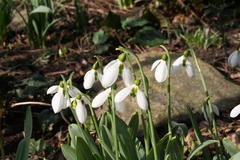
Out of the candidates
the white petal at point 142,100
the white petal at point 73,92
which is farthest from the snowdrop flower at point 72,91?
the white petal at point 142,100

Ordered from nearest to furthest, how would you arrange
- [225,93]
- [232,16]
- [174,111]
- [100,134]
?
[100,134] → [174,111] → [225,93] → [232,16]

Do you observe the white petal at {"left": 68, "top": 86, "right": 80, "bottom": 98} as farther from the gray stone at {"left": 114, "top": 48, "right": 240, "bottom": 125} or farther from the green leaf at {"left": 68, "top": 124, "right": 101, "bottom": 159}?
the gray stone at {"left": 114, "top": 48, "right": 240, "bottom": 125}

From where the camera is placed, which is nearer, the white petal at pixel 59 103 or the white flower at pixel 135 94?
the white flower at pixel 135 94

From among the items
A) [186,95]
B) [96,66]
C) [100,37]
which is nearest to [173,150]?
[96,66]

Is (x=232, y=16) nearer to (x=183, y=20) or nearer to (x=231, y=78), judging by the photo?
(x=183, y=20)

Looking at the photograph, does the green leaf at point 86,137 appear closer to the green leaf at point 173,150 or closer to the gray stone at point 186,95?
the green leaf at point 173,150

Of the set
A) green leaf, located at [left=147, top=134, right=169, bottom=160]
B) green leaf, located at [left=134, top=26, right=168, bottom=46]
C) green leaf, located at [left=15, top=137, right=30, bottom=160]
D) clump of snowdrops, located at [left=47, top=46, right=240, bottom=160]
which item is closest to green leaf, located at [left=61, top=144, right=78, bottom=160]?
clump of snowdrops, located at [left=47, top=46, right=240, bottom=160]

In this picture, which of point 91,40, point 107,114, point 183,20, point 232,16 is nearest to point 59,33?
point 91,40
